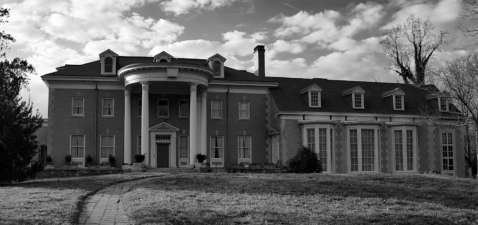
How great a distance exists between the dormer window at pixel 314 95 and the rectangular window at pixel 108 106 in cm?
1485

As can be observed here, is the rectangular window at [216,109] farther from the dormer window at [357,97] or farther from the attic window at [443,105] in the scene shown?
the attic window at [443,105]

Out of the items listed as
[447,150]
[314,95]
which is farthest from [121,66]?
[447,150]

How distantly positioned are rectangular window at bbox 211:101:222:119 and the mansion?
77mm

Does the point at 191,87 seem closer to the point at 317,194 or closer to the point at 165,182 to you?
the point at 165,182

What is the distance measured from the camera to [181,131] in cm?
3841

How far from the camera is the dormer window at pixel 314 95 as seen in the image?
1582 inches

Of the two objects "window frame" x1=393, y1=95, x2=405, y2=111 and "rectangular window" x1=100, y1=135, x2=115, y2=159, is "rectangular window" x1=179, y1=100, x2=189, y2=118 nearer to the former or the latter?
"rectangular window" x1=100, y1=135, x2=115, y2=159

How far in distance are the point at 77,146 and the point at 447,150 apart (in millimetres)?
29182

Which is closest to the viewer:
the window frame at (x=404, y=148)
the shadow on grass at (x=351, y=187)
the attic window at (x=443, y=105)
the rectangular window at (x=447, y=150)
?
the shadow on grass at (x=351, y=187)

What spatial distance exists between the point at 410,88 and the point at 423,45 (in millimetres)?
10606

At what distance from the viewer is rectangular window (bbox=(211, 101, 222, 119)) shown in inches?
1545

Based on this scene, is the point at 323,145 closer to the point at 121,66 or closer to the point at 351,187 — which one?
the point at 121,66

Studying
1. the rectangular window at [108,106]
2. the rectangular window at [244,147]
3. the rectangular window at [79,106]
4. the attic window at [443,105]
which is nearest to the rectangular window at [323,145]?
the rectangular window at [244,147]

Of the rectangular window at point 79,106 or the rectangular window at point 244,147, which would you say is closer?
the rectangular window at point 79,106
